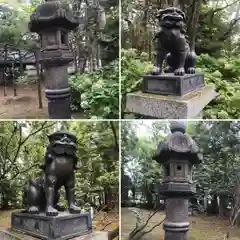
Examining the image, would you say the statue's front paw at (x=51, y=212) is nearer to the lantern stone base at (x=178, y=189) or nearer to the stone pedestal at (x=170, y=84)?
the lantern stone base at (x=178, y=189)

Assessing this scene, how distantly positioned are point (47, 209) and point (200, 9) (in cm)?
133

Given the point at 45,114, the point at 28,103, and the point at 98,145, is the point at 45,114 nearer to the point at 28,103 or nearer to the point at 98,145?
the point at 28,103

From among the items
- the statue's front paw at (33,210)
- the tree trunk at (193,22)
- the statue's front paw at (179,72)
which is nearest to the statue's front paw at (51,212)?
the statue's front paw at (33,210)

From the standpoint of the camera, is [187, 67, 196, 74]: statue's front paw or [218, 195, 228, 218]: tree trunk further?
[218, 195, 228, 218]: tree trunk

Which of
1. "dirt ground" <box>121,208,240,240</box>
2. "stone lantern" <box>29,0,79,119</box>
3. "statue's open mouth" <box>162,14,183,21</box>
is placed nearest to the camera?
"statue's open mouth" <box>162,14,183,21</box>

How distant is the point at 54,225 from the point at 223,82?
1.20 m

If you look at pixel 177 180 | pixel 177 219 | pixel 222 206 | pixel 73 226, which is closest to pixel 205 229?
pixel 222 206

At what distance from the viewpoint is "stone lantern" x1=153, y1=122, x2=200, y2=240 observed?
5.46ft

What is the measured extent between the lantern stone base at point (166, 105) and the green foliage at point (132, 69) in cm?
12

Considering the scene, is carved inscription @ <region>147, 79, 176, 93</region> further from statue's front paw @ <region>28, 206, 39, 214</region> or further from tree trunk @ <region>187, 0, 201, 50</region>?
statue's front paw @ <region>28, 206, 39, 214</region>

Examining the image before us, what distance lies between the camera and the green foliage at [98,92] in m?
1.93

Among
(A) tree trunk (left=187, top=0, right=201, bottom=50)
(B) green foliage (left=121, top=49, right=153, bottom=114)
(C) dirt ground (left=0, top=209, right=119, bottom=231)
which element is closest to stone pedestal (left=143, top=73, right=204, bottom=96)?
(B) green foliage (left=121, top=49, right=153, bottom=114)

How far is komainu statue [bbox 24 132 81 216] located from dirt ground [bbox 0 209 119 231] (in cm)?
30

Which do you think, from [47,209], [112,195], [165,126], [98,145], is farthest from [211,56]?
[47,209]
